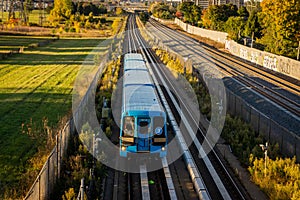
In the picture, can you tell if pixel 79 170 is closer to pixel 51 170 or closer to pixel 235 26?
pixel 51 170

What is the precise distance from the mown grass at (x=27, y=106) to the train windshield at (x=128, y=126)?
3.28 m

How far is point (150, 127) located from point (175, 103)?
12.6 m

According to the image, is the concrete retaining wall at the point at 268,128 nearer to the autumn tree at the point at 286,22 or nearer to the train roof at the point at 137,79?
the train roof at the point at 137,79

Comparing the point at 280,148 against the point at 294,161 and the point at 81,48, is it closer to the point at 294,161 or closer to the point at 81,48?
the point at 294,161

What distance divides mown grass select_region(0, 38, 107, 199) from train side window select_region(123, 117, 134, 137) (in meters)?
3.28

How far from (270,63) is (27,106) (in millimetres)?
26983

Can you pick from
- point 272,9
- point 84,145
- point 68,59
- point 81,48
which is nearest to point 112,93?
point 84,145

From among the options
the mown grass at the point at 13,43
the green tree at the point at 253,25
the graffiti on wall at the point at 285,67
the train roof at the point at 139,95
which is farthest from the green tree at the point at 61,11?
the train roof at the point at 139,95

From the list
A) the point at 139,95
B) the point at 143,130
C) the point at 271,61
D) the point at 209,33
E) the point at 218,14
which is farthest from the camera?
the point at 218,14

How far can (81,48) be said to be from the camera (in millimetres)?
61281

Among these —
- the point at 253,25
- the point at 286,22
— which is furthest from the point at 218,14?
the point at 286,22

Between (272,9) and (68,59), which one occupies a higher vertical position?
(272,9)

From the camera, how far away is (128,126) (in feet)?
51.1

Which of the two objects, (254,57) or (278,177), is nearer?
(278,177)
